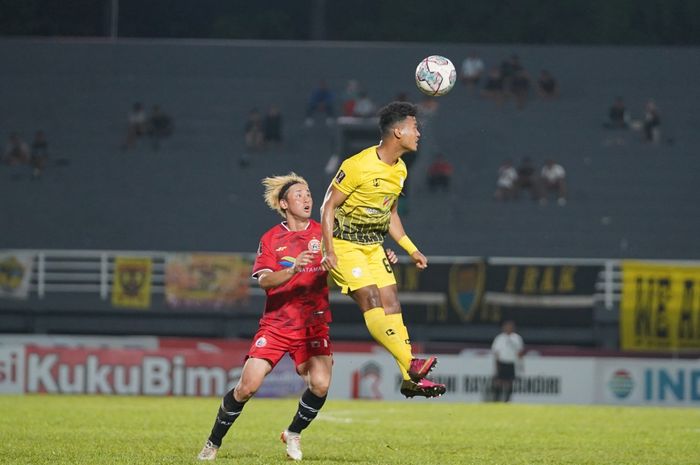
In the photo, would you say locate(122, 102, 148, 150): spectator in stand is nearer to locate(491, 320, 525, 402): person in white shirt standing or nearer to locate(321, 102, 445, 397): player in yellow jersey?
locate(491, 320, 525, 402): person in white shirt standing

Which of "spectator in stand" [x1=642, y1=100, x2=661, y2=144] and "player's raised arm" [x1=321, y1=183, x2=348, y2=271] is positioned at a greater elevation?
"spectator in stand" [x1=642, y1=100, x2=661, y2=144]

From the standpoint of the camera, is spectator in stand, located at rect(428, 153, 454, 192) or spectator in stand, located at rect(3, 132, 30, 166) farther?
spectator in stand, located at rect(3, 132, 30, 166)

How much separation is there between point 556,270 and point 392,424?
38.8 feet

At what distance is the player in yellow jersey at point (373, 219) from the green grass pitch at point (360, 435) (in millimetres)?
1131

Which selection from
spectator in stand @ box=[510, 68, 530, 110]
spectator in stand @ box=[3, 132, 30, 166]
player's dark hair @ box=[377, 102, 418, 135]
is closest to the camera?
player's dark hair @ box=[377, 102, 418, 135]

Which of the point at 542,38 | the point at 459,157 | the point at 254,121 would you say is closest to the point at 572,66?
the point at 542,38

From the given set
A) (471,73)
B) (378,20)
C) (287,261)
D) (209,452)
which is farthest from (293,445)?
(378,20)

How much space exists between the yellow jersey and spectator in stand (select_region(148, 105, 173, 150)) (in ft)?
77.7

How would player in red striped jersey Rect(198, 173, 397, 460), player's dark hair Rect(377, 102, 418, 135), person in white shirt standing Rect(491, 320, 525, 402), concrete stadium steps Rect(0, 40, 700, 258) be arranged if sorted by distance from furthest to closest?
concrete stadium steps Rect(0, 40, 700, 258) → person in white shirt standing Rect(491, 320, 525, 402) → player's dark hair Rect(377, 102, 418, 135) → player in red striped jersey Rect(198, 173, 397, 460)

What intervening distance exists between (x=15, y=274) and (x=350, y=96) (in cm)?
1037

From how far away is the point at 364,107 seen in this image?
106 feet

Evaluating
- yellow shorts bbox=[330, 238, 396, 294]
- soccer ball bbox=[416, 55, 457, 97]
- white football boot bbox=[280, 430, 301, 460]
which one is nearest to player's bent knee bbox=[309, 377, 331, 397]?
white football boot bbox=[280, 430, 301, 460]

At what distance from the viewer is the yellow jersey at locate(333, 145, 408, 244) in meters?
9.45

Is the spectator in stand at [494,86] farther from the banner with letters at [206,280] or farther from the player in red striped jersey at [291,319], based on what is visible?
the player in red striped jersey at [291,319]
